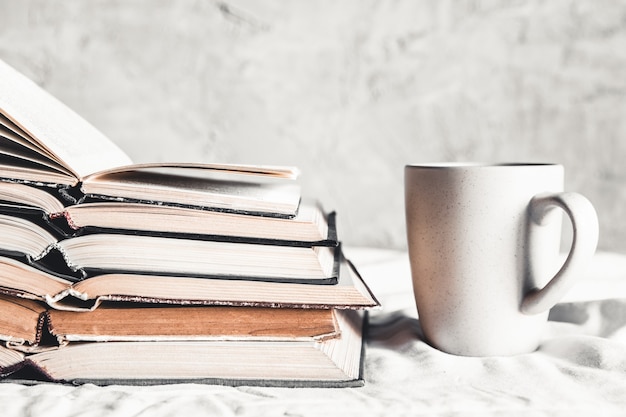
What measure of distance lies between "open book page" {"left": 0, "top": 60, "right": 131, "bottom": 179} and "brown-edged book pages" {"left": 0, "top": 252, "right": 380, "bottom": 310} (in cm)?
9

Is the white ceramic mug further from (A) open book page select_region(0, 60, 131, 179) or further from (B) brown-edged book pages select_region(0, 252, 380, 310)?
(A) open book page select_region(0, 60, 131, 179)

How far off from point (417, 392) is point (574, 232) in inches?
7.5

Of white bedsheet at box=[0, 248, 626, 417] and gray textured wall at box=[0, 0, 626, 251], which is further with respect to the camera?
gray textured wall at box=[0, 0, 626, 251]

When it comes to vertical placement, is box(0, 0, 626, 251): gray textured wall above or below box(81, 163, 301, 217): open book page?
above

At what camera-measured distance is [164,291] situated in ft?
1.73

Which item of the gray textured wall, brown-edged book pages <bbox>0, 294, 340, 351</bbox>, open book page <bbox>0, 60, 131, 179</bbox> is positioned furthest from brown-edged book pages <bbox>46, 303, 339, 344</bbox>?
the gray textured wall

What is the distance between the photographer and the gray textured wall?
120 cm

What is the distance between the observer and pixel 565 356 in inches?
24.3

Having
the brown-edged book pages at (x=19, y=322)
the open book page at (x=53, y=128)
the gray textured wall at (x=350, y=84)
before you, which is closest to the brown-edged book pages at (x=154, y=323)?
the brown-edged book pages at (x=19, y=322)

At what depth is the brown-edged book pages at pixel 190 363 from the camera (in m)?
0.54

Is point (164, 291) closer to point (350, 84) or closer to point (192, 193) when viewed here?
point (192, 193)

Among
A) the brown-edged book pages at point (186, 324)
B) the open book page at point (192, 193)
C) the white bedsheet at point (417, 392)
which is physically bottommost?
the white bedsheet at point (417, 392)

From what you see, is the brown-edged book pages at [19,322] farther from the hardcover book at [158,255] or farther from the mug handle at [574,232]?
the mug handle at [574,232]

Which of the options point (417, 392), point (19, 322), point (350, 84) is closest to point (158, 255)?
point (19, 322)
